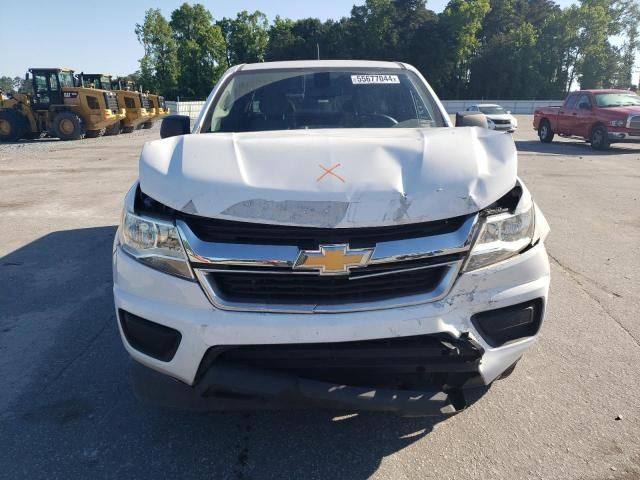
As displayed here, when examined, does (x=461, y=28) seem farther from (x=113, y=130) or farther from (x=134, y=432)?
(x=134, y=432)

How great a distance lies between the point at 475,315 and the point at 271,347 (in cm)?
85

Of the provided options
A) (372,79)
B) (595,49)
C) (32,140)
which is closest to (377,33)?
(595,49)

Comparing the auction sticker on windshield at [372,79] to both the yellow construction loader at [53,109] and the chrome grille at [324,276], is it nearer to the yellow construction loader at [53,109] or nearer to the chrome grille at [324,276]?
the chrome grille at [324,276]

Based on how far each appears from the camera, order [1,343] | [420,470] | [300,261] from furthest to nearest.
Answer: [1,343], [420,470], [300,261]

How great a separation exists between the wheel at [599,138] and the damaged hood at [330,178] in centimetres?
1521

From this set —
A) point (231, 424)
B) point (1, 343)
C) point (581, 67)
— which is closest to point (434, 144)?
point (231, 424)

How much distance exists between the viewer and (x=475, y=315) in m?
2.07

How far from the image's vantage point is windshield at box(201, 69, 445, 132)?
11.8ft

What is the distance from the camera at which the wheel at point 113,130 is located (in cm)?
2358

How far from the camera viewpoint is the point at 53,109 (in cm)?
2066

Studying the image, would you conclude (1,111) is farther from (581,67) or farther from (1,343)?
(581,67)

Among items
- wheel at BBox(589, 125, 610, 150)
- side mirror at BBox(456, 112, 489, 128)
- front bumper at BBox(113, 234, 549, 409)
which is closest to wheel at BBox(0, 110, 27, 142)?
wheel at BBox(589, 125, 610, 150)

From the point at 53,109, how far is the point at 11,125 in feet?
5.73

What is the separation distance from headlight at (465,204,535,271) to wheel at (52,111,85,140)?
70.8 ft
